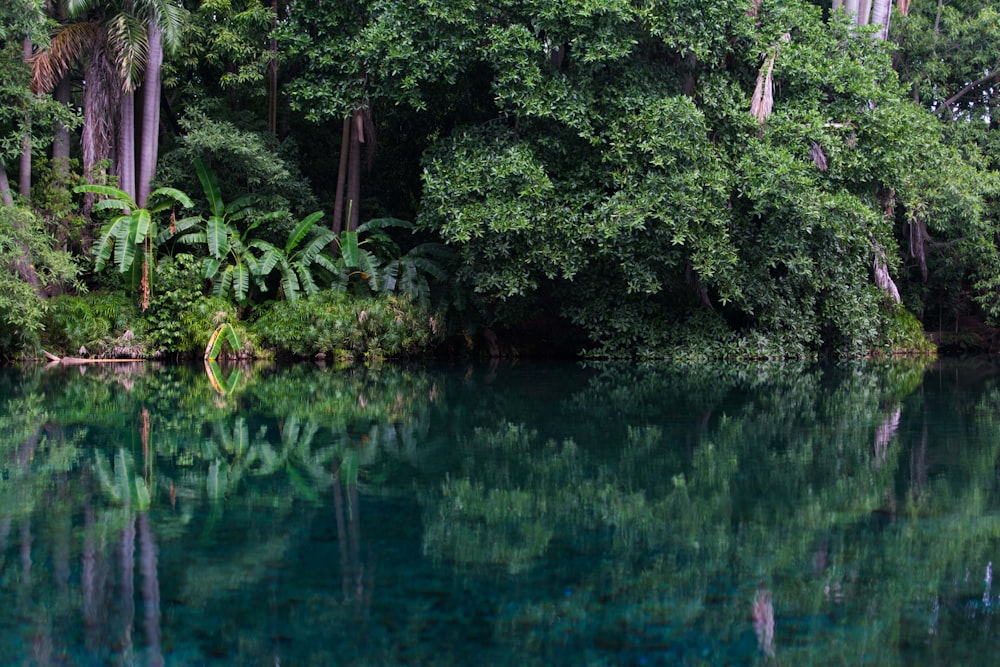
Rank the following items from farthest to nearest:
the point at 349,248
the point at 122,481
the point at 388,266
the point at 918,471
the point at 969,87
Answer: the point at 969,87 < the point at 388,266 < the point at 349,248 < the point at 918,471 < the point at 122,481

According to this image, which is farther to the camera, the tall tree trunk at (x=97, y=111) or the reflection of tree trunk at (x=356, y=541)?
the tall tree trunk at (x=97, y=111)

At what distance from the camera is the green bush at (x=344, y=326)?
750 inches

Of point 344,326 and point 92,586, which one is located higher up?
point 344,326

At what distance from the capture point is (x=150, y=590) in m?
3.91

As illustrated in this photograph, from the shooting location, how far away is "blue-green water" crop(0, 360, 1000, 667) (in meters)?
3.42

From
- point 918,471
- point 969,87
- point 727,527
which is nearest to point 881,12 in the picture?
point 969,87

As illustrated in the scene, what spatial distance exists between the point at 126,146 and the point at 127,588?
17466 millimetres

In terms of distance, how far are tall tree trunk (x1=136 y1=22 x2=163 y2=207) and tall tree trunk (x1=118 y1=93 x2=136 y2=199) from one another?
0.90 ft

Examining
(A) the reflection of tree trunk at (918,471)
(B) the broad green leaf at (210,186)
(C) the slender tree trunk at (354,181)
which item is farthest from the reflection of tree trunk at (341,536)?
(C) the slender tree trunk at (354,181)

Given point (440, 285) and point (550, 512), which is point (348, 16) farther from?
point (550, 512)

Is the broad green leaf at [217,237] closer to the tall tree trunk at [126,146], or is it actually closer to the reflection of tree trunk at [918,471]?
the tall tree trunk at [126,146]

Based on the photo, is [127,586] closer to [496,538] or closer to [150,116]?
[496,538]

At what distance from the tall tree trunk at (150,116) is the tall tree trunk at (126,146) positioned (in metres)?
0.28

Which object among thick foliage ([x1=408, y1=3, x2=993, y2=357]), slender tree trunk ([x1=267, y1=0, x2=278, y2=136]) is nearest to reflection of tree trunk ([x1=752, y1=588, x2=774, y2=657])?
thick foliage ([x1=408, y1=3, x2=993, y2=357])
